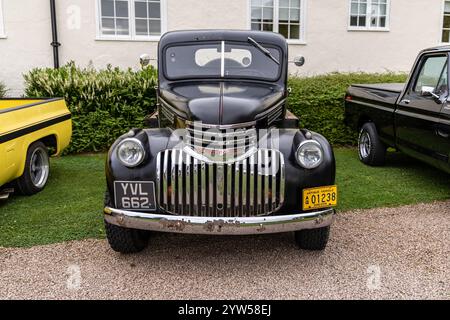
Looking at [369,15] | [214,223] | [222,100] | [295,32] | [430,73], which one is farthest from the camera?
[369,15]

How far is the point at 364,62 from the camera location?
12.8 m

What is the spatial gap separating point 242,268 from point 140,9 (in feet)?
29.1

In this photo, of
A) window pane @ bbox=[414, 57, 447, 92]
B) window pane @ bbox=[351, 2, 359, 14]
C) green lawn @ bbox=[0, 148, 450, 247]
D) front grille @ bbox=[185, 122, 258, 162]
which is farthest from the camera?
window pane @ bbox=[351, 2, 359, 14]

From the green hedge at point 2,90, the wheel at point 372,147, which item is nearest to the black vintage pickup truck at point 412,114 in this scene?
the wheel at point 372,147

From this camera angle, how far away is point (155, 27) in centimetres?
1141

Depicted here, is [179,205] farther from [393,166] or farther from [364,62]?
[364,62]

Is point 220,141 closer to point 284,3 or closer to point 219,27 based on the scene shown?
point 219,27

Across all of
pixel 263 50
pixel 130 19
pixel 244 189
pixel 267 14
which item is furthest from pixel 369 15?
pixel 244 189

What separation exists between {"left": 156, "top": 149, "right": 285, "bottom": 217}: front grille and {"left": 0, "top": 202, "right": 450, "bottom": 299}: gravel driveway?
20.8 inches

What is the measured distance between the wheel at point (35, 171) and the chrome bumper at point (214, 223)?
2514 millimetres

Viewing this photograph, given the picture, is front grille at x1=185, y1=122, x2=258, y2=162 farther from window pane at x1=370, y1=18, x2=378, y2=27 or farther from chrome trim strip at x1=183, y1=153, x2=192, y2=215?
window pane at x1=370, y1=18, x2=378, y2=27

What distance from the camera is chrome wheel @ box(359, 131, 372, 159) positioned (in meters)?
7.40

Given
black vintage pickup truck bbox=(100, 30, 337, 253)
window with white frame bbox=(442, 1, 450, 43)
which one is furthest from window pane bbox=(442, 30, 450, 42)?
black vintage pickup truck bbox=(100, 30, 337, 253)

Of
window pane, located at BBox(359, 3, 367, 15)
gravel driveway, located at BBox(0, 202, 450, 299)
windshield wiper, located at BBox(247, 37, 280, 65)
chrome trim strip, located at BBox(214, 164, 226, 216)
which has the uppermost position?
window pane, located at BBox(359, 3, 367, 15)
